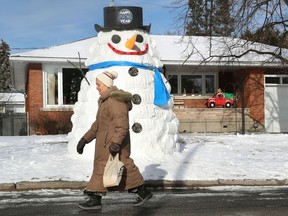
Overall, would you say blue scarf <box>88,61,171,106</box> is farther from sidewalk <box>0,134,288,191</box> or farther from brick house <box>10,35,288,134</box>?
brick house <box>10,35,288,134</box>

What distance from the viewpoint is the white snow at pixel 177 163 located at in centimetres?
962

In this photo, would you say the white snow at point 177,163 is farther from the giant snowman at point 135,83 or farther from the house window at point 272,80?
the house window at point 272,80

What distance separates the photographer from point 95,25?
1182cm

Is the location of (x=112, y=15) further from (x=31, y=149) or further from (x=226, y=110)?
(x=226, y=110)

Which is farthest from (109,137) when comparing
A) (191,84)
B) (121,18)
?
(191,84)

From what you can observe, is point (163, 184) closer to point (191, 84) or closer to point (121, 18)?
point (121, 18)

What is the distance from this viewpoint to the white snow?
962 cm

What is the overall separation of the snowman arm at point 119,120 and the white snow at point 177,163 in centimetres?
329

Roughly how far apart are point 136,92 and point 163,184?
2748 mm

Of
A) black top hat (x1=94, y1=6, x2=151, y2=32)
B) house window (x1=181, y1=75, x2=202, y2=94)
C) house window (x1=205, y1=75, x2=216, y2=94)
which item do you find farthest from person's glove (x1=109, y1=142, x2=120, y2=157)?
house window (x1=205, y1=75, x2=216, y2=94)

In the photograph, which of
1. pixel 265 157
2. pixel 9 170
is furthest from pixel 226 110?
pixel 9 170

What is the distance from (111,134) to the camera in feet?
20.6

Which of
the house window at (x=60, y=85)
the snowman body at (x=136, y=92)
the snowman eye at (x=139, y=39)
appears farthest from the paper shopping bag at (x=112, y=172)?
the house window at (x=60, y=85)

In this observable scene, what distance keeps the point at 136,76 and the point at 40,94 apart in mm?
11178
